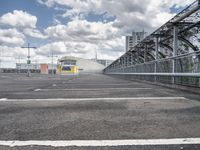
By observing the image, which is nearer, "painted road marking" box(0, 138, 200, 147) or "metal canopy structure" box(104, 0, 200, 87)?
"painted road marking" box(0, 138, 200, 147)

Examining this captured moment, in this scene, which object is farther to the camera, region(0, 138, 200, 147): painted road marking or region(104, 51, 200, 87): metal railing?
region(104, 51, 200, 87): metal railing

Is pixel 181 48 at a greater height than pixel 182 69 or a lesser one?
greater

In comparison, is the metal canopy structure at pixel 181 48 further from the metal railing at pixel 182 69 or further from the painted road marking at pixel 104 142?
the painted road marking at pixel 104 142

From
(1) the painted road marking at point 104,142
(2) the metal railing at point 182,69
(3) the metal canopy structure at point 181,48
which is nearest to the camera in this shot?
(1) the painted road marking at point 104,142

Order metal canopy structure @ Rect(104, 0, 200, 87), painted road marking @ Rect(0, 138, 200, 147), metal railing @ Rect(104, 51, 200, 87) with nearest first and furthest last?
painted road marking @ Rect(0, 138, 200, 147) → metal railing @ Rect(104, 51, 200, 87) → metal canopy structure @ Rect(104, 0, 200, 87)

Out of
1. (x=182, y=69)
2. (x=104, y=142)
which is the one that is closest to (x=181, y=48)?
(x=182, y=69)

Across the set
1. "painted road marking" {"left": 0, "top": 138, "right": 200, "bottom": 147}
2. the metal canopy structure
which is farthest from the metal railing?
"painted road marking" {"left": 0, "top": 138, "right": 200, "bottom": 147}

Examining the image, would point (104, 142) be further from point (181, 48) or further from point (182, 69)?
point (181, 48)

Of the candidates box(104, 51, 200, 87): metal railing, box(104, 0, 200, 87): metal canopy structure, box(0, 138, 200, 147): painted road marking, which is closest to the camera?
box(0, 138, 200, 147): painted road marking

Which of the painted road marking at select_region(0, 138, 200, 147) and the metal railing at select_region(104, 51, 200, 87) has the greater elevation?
the metal railing at select_region(104, 51, 200, 87)

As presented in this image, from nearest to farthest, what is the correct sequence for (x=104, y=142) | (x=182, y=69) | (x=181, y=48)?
(x=104, y=142) → (x=182, y=69) → (x=181, y=48)

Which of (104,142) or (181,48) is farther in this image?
(181,48)

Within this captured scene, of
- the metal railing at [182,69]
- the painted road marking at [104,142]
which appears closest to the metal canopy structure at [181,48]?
the metal railing at [182,69]

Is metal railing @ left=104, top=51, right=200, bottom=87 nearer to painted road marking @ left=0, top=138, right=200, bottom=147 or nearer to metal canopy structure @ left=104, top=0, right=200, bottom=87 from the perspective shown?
metal canopy structure @ left=104, top=0, right=200, bottom=87
